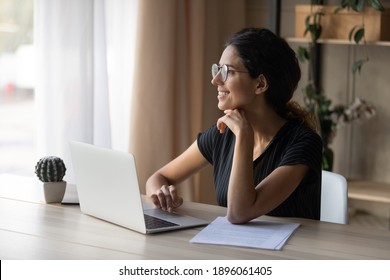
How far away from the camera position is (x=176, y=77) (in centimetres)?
393

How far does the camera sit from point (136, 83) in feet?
12.1

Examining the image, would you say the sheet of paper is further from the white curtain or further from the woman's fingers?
the white curtain

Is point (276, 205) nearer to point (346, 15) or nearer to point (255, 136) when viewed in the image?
point (255, 136)

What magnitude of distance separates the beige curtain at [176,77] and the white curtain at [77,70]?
110mm

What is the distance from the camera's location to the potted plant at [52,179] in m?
2.42

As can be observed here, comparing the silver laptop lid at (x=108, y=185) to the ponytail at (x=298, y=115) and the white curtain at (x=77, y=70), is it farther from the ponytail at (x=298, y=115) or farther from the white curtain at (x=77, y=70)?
the white curtain at (x=77, y=70)

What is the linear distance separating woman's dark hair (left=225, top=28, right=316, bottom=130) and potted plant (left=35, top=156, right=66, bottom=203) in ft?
2.15

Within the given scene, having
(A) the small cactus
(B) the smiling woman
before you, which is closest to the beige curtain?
(B) the smiling woman

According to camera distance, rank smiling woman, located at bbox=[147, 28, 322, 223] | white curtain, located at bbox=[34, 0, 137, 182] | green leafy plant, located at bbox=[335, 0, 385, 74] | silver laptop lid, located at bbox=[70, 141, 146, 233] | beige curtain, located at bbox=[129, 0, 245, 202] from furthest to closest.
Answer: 1. beige curtain, located at bbox=[129, 0, 245, 202]
2. green leafy plant, located at bbox=[335, 0, 385, 74]
3. white curtain, located at bbox=[34, 0, 137, 182]
4. smiling woman, located at bbox=[147, 28, 322, 223]
5. silver laptop lid, located at bbox=[70, 141, 146, 233]

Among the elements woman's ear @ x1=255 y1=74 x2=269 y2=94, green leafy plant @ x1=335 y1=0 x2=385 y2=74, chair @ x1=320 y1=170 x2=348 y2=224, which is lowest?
chair @ x1=320 y1=170 x2=348 y2=224

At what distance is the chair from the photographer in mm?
2488

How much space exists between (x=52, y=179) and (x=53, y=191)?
41 mm

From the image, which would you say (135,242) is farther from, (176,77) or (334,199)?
(176,77)
